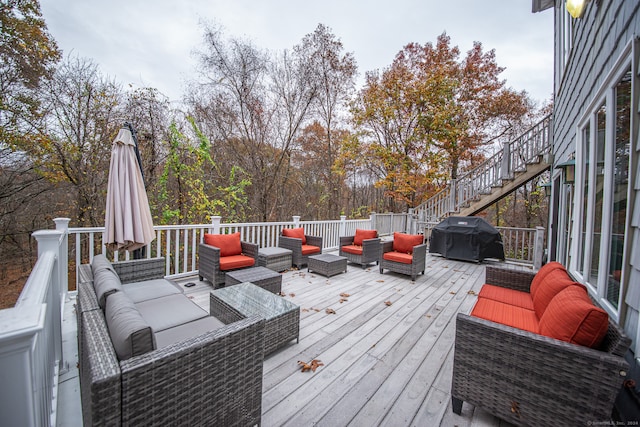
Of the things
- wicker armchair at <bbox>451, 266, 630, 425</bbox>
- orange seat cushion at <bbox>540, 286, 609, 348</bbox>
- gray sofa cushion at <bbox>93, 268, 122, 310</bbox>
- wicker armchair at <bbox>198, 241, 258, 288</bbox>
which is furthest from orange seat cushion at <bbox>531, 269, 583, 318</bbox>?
wicker armchair at <bbox>198, 241, 258, 288</bbox>

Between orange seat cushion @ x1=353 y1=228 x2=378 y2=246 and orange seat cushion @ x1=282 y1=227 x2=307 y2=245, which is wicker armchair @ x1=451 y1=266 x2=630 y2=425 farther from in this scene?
orange seat cushion @ x1=353 y1=228 x2=378 y2=246

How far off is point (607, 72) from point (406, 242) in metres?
3.52

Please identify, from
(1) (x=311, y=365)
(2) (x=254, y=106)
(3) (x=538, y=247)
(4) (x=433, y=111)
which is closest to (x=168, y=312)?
(1) (x=311, y=365)

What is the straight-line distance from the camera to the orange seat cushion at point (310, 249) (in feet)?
17.1

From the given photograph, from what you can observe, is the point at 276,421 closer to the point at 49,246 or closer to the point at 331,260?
the point at 49,246

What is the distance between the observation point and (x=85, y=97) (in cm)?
612

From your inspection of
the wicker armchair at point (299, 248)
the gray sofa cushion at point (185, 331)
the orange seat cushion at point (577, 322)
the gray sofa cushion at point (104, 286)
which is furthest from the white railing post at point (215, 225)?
the orange seat cushion at point (577, 322)

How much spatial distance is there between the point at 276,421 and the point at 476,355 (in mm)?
1381

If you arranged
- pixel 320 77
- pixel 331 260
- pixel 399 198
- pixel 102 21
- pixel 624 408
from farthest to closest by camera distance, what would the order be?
pixel 399 198 < pixel 320 77 < pixel 102 21 < pixel 331 260 < pixel 624 408

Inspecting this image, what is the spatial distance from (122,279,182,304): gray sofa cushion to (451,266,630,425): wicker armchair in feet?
8.94

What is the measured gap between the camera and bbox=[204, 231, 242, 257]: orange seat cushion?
4125mm

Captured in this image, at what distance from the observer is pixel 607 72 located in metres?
2.02

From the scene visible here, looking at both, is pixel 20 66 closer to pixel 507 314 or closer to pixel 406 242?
pixel 406 242

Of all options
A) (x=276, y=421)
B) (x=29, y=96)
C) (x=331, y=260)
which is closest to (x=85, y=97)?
(x=29, y=96)
